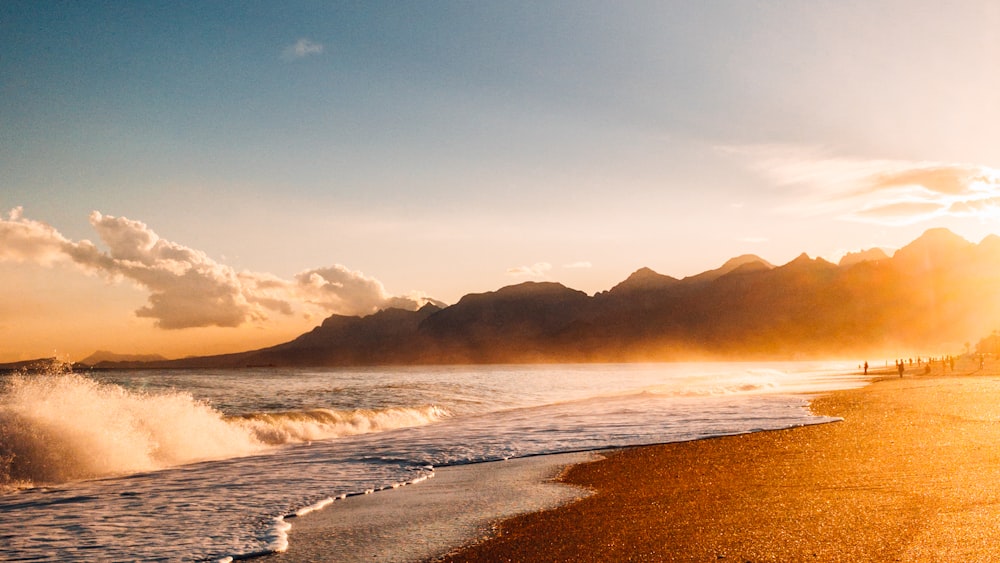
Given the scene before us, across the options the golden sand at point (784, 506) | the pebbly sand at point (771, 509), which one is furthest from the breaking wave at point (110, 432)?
the golden sand at point (784, 506)

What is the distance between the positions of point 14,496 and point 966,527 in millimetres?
17143

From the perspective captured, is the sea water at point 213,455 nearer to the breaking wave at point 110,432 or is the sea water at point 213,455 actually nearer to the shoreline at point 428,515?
the breaking wave at point 110,432

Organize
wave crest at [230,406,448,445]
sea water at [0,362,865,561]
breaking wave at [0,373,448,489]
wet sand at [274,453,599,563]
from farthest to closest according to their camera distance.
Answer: wave crest at [230,406,448,445]
breaking wave at [0,373,448,489]
sea water at [0,362,865,561]
wet sand at [274,453,599,563]

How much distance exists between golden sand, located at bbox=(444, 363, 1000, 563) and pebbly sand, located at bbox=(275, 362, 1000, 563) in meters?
0.02

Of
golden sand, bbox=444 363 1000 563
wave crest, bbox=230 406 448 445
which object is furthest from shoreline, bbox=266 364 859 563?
wave crest, bbox=230 406 448 445

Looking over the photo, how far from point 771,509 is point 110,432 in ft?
57.1

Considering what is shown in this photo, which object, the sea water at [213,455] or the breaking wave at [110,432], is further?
the breaking wave at [110,432]

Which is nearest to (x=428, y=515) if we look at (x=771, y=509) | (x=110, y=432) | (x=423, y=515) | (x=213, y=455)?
(x=423, y=515)

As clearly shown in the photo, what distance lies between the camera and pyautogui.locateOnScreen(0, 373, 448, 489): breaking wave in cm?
1698

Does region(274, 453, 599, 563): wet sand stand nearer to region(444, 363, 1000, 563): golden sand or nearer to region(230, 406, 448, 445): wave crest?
region(444, 363, 1000, 563): golden sand

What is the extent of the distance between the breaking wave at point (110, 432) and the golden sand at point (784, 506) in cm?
1243

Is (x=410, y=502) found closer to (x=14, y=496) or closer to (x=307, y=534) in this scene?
(x=307, y=534)

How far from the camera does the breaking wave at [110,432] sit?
1698 cm

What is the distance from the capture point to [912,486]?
10391mm
